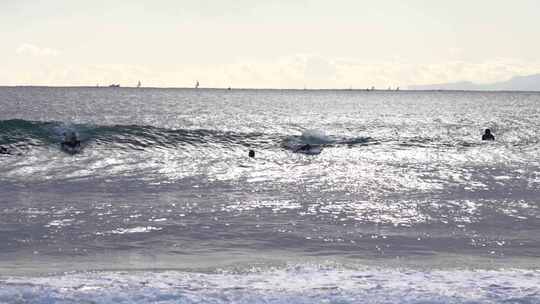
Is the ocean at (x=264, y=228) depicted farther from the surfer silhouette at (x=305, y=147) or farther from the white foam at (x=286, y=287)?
the surfer silhouette at (x=305, y=147)

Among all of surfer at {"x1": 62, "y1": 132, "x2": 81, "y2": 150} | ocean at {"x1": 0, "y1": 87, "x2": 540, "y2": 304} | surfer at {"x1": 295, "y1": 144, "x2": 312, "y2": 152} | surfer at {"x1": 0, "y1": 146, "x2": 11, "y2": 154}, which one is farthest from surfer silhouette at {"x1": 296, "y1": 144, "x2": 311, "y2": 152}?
surfer at {"x1": 0, "y1": 146, "x2": 11, "y2": 154}

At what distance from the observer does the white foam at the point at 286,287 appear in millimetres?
9875

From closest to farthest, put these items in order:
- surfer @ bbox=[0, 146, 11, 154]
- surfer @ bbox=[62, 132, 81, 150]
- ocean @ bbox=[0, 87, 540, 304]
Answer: ocean @ bbox=[0, 87, 540, 304] → surfer @ bbox=[0, 146, 11, 154] → surfer @ bbox=[62, 132, 81, 150]

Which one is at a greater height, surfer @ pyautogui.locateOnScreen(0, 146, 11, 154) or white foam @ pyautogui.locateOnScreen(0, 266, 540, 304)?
white foam @ pyautogui.locateOnScreen(0, 266, 540, 304)

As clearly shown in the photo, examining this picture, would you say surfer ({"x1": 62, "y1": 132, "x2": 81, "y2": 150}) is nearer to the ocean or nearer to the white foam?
the ocean

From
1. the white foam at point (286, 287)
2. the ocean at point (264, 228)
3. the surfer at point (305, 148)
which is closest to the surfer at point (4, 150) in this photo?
the ocean at point (264, 228)

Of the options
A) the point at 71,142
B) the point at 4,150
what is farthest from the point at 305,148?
the point at 4,150

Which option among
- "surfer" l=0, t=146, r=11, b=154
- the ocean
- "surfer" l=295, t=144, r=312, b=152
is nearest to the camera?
the ocean

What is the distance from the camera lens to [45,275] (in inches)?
454

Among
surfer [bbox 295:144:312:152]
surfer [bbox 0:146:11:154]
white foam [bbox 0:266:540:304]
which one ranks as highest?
white foam [bbox 0:266:540:304]

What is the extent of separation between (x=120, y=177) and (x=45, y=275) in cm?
1475

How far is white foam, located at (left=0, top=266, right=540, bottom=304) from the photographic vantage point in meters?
9.88

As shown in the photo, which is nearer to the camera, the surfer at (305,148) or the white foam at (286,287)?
the white foam at (286,287)

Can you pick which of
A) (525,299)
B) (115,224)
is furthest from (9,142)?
(525,299)
